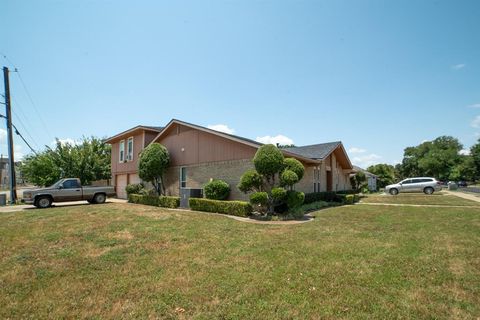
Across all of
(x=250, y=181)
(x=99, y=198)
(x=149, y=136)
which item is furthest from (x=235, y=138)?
(x=99, y=198)

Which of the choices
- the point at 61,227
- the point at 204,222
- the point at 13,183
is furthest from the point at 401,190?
the point at 13,183

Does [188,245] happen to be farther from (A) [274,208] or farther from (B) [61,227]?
(A) [274,208]

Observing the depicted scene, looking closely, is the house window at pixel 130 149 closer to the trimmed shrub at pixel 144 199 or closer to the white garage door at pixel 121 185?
the white garage door at pixel 121 185

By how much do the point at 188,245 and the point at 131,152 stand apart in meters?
18.6

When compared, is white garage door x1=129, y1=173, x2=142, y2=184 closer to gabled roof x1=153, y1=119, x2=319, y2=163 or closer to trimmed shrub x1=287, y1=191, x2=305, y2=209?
gabled roof x1=153, y1=119, x2=319, y2=163

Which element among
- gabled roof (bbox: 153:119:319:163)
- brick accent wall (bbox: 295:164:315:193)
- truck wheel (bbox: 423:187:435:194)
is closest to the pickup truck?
gabled roof (bbox: 153:119:319:163)

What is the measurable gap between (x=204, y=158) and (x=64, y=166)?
56.5 ft

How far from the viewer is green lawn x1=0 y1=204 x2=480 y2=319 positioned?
3894 millimetres

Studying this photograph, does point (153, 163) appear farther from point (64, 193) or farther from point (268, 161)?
point (268, 161)

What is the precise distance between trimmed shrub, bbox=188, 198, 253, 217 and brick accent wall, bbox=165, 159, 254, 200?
6.02ft

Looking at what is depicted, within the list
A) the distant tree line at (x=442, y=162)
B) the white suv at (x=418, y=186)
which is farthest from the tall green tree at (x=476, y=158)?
the white suv at (x=418, y=186)

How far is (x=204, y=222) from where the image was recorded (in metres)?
10.2

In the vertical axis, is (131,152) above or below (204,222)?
above

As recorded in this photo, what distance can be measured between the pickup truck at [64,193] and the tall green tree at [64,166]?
1002 centimetres
